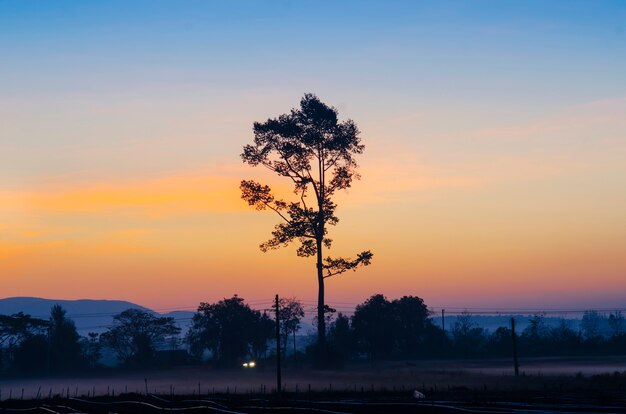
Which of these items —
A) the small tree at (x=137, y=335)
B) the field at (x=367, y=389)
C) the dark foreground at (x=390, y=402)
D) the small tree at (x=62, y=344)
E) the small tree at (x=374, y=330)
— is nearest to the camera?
the dark foreground at (x=390, y=402)

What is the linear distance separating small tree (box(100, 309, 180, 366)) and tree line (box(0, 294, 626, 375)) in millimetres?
191

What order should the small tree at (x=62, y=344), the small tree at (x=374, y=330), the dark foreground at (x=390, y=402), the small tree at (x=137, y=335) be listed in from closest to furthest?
the dark foreground at (x=390, y=402) < the small tree at (x=374, y=330) < the small tree at (x=62, y=344) < the small tree at (x=137, y=335)

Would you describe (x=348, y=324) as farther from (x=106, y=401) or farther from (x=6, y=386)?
(x=106, y=401)

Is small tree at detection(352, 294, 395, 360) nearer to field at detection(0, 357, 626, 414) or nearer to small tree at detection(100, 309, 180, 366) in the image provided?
field at detection(0, 357, 626, 414)

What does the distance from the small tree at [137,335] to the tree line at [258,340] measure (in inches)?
7.5

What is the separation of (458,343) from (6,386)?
2362 inches

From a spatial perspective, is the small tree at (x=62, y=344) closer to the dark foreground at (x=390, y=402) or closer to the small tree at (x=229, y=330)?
the small tree at (x=229, y=330)

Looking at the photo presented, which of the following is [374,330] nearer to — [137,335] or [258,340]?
[258,340]

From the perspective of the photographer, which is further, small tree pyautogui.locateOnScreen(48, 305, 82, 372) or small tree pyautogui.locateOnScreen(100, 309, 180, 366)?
small tree pyautogui.locateOnScreen(100, 309, 180, 366)

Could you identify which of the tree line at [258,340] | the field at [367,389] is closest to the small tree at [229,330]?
the tree line at [258,340]

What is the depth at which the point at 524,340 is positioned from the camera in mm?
110000

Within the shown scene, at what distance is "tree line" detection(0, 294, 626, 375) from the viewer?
338 ft

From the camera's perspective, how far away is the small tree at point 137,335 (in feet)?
385

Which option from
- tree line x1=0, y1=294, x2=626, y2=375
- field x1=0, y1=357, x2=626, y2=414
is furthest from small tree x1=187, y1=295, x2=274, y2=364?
field x1=0, y1=357, x2=626, y2=414
